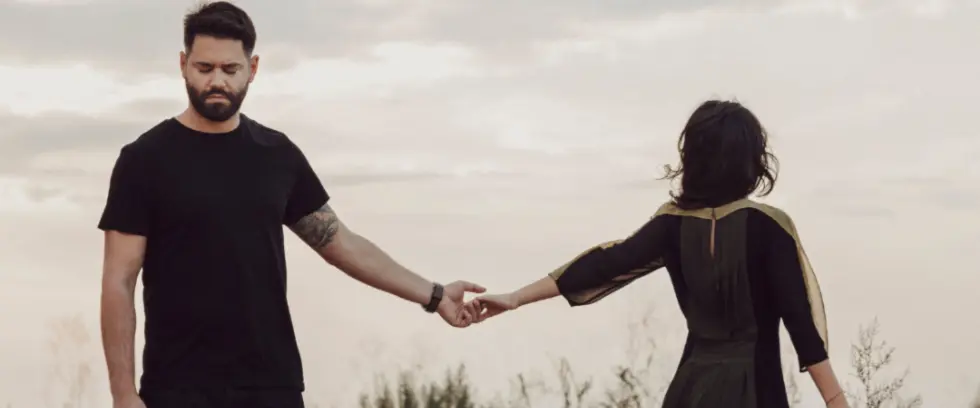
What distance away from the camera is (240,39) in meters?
5.12

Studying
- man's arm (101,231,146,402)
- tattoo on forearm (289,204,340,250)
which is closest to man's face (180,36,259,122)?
man's arm (101,231,146,402)

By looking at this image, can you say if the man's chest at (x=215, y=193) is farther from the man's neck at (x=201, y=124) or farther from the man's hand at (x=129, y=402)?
the man's hand at (x=129, y=402)

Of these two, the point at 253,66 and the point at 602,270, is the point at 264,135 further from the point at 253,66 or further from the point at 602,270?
the point at 602,270

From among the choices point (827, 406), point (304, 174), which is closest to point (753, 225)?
point (827, 406)

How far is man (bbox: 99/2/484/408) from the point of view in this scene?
193 inches

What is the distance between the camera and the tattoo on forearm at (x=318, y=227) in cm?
558

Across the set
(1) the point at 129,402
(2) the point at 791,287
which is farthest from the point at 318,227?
(2) the point at 791,287

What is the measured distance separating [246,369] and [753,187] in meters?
1.87

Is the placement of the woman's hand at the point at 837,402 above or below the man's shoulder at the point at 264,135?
below

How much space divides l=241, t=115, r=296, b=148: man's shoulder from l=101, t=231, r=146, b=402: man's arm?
21.3 inches

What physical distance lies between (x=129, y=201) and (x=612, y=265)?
5.95ft

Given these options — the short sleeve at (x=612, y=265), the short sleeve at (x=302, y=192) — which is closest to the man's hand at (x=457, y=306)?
the short sleeve at (x=612, y=265)

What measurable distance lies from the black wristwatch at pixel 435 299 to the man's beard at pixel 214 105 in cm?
145

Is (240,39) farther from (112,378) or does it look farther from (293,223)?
(112,378)
